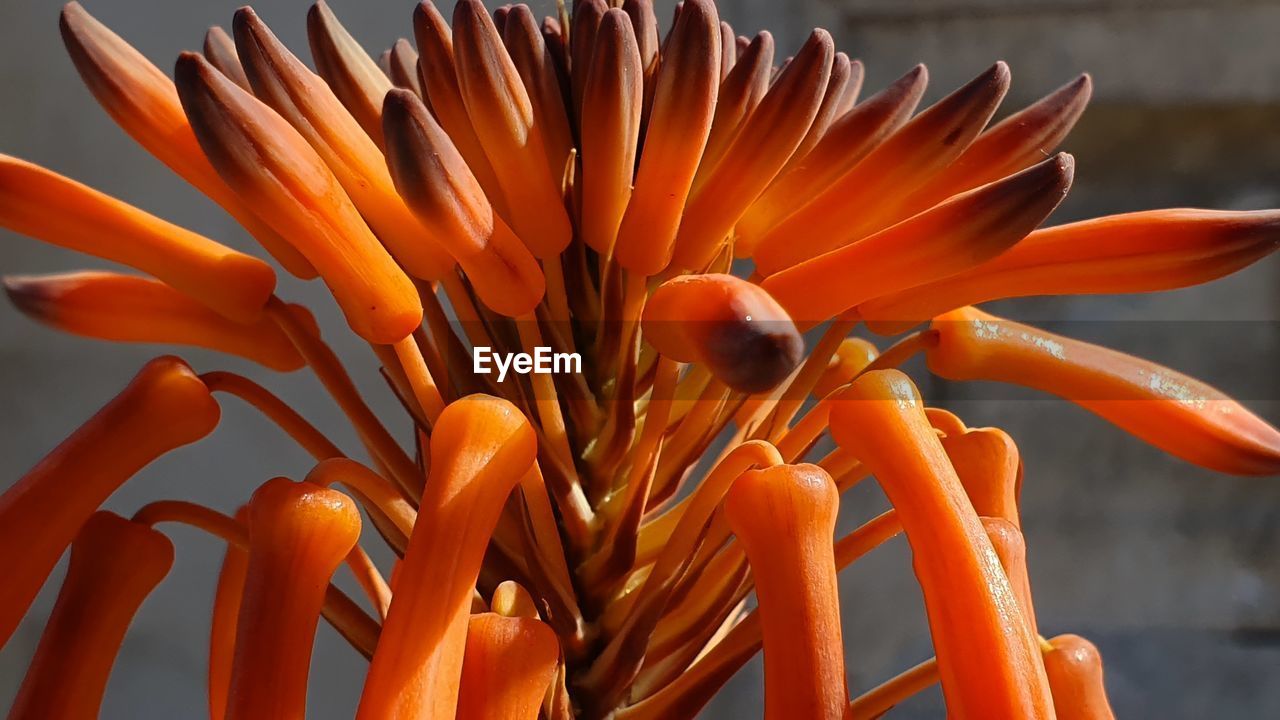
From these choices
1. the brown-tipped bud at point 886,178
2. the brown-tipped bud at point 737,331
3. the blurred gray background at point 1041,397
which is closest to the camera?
the brown-tipped bud at point 737,331

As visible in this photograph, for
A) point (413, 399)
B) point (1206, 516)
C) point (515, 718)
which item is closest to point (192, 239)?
point (413, 399)

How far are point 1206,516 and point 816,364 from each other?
76 cm

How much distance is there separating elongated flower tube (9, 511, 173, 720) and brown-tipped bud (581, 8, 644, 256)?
0.59 feet

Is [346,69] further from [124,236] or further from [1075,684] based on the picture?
[1075,684]

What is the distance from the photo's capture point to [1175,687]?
3.26ft

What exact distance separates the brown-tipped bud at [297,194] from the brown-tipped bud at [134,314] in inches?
3.3

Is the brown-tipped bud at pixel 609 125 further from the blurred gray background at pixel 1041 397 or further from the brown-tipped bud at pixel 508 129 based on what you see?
the blurred gray background at pixel 1041 397

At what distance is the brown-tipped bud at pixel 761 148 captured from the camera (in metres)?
0.35

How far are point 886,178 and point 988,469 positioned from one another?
0.33ft

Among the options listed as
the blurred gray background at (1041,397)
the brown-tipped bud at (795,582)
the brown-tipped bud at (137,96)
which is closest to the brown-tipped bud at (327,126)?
the brown-tipped bud at (137,96)

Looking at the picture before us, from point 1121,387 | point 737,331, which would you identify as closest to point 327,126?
point 737,331

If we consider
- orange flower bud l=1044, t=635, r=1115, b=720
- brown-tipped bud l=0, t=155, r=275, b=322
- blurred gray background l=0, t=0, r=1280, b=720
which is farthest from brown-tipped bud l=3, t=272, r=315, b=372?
blurred gray background l=0, t=0, r=1280, b=720

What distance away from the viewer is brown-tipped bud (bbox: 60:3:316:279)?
35 centimetres

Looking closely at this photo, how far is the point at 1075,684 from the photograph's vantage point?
0.34 metres
